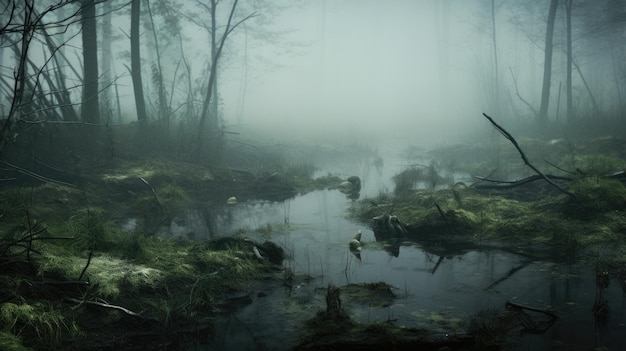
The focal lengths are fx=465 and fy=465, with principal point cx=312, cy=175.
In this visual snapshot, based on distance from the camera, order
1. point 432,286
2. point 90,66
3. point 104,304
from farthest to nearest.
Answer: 1. point 90,66
2. point 432,286
3. point 104,304

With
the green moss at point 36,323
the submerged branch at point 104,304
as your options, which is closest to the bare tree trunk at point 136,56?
the submerged branch at point 104,304

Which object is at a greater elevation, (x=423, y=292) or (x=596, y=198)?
(x=596, y=198)

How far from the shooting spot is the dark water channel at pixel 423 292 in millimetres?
3938

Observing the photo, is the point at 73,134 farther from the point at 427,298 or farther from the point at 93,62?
the point at 427,298

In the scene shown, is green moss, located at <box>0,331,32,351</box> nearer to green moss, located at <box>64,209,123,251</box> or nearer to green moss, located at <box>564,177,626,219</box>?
green moss, located at <box>64,209,123,251</box>

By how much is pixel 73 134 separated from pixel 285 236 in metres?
6.62

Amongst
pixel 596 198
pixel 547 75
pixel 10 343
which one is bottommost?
pixel 10 343

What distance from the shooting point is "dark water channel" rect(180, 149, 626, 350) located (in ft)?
12.9

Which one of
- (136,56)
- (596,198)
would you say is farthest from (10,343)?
(136,56)

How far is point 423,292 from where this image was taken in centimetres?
504

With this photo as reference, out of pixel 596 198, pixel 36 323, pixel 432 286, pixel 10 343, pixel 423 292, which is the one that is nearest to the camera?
pixel 10 343

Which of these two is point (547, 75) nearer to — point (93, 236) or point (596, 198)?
point (596, 198)

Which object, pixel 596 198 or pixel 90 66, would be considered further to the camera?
pixel 90 66

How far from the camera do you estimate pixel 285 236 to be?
770 cm
